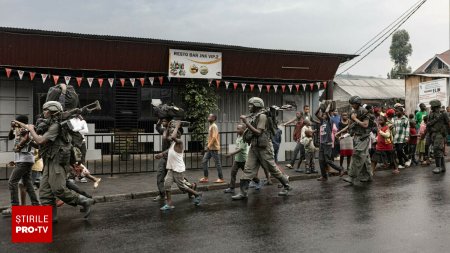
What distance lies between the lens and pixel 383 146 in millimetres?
12164

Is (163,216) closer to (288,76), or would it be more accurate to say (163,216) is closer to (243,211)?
(243,211)

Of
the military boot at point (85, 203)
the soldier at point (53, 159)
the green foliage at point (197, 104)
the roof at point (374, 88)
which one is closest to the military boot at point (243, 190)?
the military boot at point (85, 203)

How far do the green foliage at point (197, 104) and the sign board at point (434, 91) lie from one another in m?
10.1

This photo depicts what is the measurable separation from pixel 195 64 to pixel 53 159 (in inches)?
399

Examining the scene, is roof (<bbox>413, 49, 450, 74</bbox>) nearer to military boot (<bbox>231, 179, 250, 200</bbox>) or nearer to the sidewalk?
the sidewalk

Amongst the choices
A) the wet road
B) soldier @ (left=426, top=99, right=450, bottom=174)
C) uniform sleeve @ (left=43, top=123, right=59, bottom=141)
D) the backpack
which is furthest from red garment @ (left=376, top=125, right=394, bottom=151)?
uniform sleeve @ (left=43, top=123, right=59, bottom=141)

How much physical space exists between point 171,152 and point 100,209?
1.67 m

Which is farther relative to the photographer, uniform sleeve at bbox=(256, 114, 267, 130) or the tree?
the tree

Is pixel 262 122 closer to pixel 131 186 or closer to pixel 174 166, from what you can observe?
pixel 174 166

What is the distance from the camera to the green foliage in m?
16.4

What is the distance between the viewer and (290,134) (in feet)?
51.0

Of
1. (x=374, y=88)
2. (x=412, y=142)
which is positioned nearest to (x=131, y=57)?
(x=412, y=142)

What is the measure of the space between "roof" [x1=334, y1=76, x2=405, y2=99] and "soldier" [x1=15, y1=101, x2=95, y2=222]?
71.5ft

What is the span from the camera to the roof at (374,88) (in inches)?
1068
